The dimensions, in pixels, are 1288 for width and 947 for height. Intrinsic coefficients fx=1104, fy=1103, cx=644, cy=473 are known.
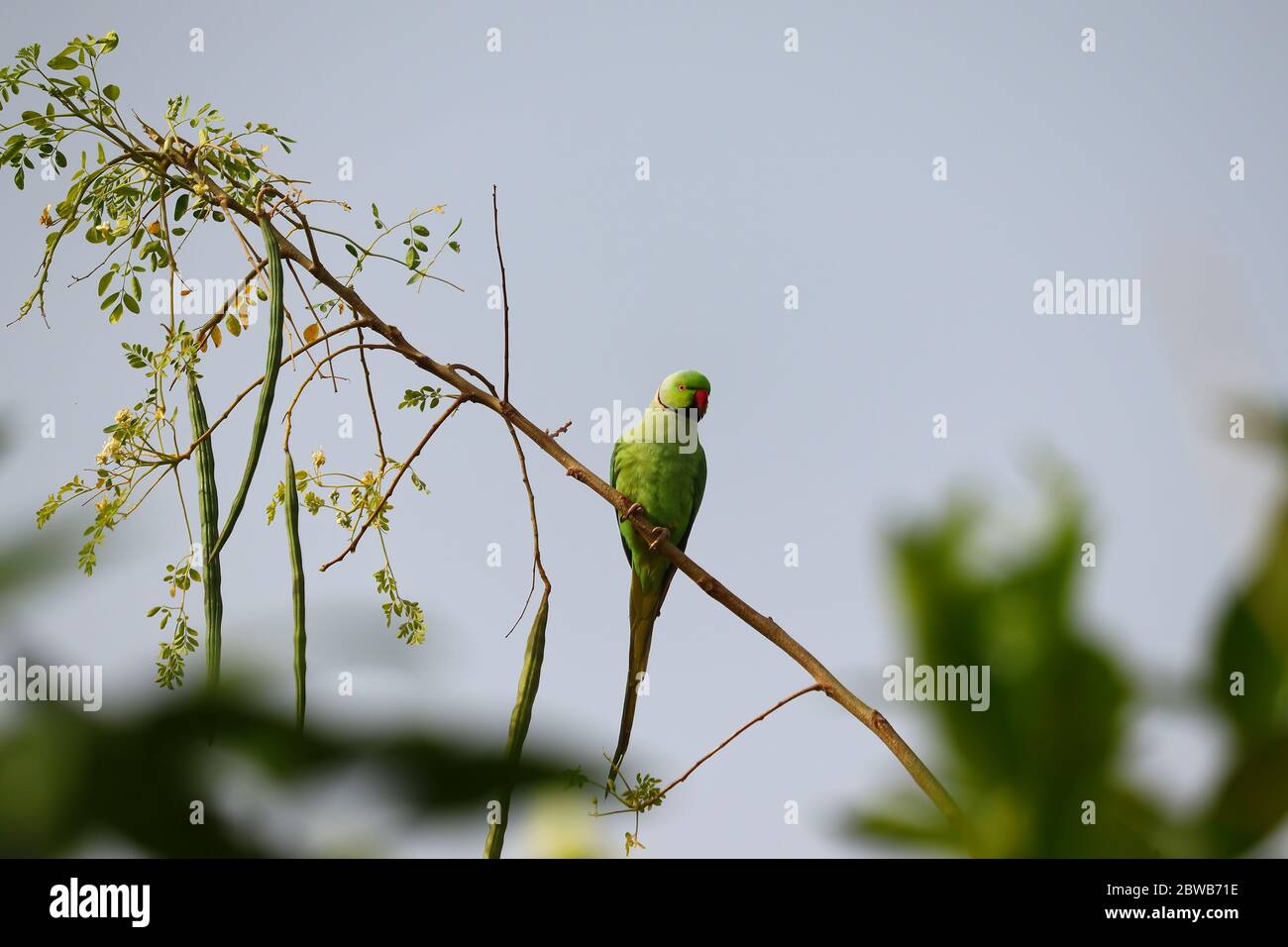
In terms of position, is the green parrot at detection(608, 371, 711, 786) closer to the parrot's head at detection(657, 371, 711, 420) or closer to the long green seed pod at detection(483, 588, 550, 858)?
the parrot's head at detection(657, 371, 711, 420)

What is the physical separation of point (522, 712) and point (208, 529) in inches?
25.7

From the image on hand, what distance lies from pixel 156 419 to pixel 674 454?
109 inches

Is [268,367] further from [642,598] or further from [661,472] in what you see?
[661,472]

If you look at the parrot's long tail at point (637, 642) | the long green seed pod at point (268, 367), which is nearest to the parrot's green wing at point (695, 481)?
the parrot's long tail at point (637, 642)

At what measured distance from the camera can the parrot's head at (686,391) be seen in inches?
196

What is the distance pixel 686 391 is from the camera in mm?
5012

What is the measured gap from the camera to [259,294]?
2.28 m

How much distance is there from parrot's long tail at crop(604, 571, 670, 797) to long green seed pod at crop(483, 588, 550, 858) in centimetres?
63

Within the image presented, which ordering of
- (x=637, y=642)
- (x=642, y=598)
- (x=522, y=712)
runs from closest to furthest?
(x=522, y=712) → (x=637, y=642) → (x=642, y=598)

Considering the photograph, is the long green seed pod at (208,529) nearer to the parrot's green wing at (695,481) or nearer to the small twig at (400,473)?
the small twig at (400,473)

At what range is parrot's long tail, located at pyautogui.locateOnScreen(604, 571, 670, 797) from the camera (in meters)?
2.86

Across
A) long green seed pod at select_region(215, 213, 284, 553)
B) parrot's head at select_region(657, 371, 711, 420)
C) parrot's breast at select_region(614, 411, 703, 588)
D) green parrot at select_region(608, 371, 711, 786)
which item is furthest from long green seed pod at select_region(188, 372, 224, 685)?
parrot's head at select_region(657, 371, 711, 420)

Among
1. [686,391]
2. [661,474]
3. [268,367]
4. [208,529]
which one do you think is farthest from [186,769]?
[686,391]
